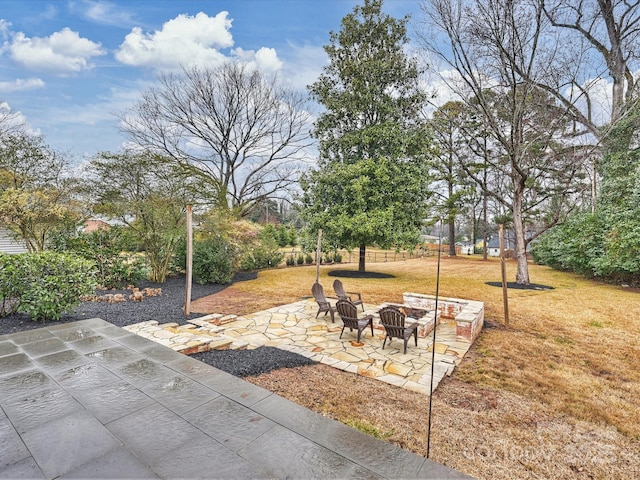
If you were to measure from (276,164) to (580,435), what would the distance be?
55.6ft

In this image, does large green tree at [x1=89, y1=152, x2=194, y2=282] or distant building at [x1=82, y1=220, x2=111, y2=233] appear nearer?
large green tree at [x1=89, y1=152, x2=194, y2=282]

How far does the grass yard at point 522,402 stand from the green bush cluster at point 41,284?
351cm

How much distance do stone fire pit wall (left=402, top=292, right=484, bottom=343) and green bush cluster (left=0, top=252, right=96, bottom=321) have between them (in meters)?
6.44

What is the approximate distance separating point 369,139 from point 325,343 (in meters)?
9.80

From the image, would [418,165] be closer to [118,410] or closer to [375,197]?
[375,197]

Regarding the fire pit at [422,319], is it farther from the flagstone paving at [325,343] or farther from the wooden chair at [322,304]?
the wooden chair at [322,304]

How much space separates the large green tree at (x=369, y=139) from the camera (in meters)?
12.3

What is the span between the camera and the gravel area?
3.95 metres

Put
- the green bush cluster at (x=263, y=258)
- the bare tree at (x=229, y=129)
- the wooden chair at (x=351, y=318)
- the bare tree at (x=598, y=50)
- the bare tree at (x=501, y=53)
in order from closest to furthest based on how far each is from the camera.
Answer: the wooden chair at (x=351, y=318)
the bare tree at (x=501, y=53)
the bare tree at (x=598, y=50)
the bare tree at (x=229, y=129)
the green bush cluster at (x=263, y=258)

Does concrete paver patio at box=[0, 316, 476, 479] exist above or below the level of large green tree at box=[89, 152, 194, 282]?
below

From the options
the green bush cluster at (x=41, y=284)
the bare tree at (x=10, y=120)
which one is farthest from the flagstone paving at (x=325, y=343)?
the bare tree at (x=10, y=120)

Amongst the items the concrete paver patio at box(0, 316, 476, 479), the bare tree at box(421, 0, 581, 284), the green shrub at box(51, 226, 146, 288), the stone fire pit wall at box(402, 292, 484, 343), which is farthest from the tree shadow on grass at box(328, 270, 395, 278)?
the concrete paver patio at box(0, 316, 476, 479)

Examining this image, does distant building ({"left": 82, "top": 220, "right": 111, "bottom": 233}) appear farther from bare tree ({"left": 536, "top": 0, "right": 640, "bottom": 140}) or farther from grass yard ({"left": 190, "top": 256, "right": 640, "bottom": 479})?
bare tree ({"left": 536, "top": 0, "right": 640, "bottom": 140})

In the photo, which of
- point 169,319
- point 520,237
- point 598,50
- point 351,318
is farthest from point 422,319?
point 598,50
